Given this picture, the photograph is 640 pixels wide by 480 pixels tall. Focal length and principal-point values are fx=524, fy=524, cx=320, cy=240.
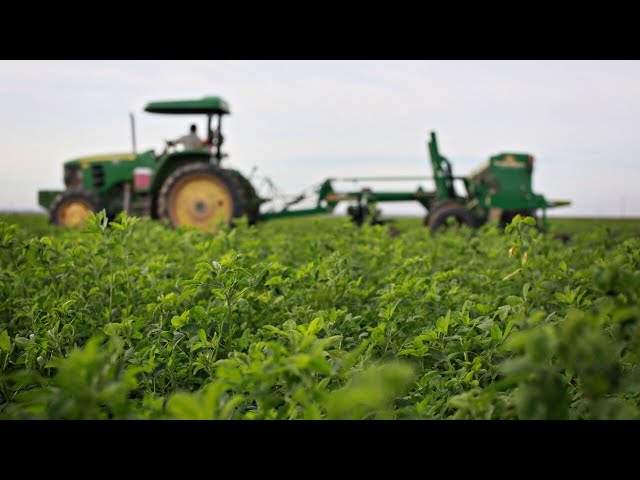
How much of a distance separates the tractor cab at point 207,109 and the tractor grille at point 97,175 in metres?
2.14

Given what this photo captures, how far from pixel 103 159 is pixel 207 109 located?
3.48 meters

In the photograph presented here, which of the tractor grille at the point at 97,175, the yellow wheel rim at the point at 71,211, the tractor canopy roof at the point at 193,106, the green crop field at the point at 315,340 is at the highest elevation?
the tractor canopy roof at the point at 193,106

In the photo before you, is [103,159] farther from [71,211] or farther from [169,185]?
[169,185]

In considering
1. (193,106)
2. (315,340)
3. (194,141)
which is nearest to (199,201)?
(194,141)

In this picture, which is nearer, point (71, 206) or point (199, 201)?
point (199, 201)

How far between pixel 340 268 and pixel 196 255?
5.54ft

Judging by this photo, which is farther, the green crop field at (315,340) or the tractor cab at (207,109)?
the tractor cab at (207,109)

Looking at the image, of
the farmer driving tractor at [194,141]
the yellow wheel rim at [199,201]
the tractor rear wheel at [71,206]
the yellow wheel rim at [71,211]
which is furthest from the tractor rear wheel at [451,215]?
the yellow wheel rim at [71,211]

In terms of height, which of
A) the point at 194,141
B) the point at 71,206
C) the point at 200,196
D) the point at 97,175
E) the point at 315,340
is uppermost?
the point at 194,141

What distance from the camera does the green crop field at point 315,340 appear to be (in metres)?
1.09

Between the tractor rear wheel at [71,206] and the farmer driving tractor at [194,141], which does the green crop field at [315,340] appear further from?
the tractor rear wheel at [71,206]

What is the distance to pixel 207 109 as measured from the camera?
12.2m

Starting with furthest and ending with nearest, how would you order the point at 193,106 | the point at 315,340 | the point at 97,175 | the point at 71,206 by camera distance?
the point at 97,175, the point at 71,206, the point at 193,106, the point at 315,340
